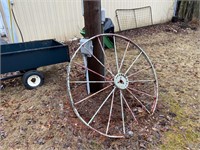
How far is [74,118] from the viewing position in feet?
7.13

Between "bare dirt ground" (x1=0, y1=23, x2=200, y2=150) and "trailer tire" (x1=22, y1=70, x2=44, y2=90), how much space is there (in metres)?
0.08

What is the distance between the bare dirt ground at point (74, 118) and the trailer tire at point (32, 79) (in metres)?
0.08

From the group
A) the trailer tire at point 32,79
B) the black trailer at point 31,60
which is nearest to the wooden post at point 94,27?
the black trailer at point 31,60

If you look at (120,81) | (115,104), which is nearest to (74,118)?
(115,104)

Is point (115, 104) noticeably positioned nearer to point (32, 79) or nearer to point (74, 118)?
point (74, 118)

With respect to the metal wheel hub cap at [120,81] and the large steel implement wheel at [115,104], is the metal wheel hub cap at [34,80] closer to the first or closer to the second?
the large steel implement wheel at [115,104]

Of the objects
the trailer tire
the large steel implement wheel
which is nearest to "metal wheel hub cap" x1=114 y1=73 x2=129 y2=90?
the large steel implement wheel

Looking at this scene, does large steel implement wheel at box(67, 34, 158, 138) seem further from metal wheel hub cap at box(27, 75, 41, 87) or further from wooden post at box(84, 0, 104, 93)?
metal wheel hub cap at box(27, 75, 41, 87)

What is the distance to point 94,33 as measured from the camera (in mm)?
2189

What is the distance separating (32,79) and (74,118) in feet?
3.51

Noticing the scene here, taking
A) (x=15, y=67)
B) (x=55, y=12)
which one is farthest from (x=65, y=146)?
(x=55, y=12)

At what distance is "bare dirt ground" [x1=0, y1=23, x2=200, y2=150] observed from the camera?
1886 millimetres

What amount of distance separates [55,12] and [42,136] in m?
3.39

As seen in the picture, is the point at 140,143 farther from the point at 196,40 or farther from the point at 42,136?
the point at 196,40
